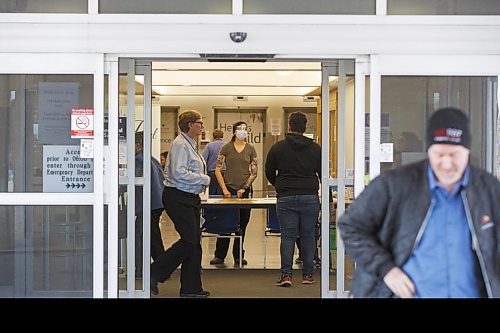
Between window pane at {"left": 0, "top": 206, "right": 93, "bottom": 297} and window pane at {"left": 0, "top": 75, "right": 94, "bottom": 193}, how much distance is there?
0.62 ft

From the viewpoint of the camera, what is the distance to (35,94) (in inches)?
238

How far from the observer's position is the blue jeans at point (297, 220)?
789cm

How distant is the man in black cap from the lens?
3.07 m

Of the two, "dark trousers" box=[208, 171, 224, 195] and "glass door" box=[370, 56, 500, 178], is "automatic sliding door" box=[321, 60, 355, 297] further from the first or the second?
"dark trousers" box=[208, 171, 224, 195]

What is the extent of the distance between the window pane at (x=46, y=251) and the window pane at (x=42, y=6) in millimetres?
1411

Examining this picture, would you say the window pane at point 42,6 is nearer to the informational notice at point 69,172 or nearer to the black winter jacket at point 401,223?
the informational notice at point 69,172

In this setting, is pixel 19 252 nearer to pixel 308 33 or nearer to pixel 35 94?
pixel 35 94

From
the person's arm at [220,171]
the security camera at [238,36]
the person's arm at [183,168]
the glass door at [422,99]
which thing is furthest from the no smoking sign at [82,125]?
the person's arm at [220,171]

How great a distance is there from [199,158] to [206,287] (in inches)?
56.4

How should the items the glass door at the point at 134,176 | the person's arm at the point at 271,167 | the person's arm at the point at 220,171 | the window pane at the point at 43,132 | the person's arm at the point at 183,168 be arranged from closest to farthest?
1. the window pane at the point at 43,132
2. the glass door at the point at 134,176
3. the person's arm at the point at 183,168
4. the person's arm at the point at 271,167
5. the person's arm at the point at 220,171

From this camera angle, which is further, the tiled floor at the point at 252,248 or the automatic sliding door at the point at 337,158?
the tiled floor at the point at 252,248

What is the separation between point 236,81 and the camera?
1366 centimetres

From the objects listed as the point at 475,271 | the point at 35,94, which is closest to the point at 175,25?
the point at 35,94

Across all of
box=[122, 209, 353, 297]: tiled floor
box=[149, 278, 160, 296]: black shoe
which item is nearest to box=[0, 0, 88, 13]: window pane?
Answer: box=[122, 209, 353, 297]: tiled floor
